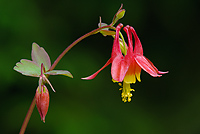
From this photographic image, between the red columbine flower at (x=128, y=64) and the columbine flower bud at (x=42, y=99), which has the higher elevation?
the red columbine flower at (x=128, y=64)

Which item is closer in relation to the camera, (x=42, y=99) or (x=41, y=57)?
(x=42, y=99)

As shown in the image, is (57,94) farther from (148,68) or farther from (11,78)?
(148,68)

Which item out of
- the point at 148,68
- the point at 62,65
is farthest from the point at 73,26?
the point at 148,68

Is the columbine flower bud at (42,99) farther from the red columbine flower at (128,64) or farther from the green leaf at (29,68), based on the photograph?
the red columbine flower at (128,64)

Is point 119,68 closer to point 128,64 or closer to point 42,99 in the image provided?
point 128,64

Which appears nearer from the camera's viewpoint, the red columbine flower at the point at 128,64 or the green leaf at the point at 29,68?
the red columbine flower at the point at 128,64

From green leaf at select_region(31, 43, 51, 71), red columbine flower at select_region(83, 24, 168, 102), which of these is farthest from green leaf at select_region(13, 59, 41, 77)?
red columbine flower at select_region(83, 24, 168, 102)

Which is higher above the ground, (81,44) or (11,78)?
(81,44)

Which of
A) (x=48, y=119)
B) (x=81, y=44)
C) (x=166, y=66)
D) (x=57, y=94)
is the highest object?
(x=81, y=44)

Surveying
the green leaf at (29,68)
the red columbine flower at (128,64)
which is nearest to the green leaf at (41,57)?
the green leaf at (29,68)

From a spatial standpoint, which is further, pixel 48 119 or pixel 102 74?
pixel 102 74

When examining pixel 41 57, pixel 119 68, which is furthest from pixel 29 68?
pixel 119 68
